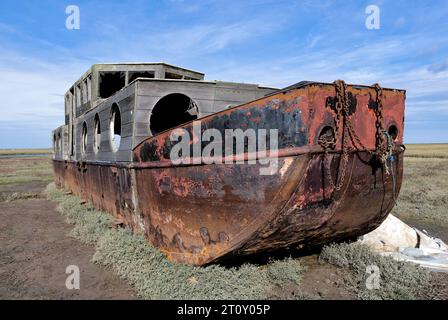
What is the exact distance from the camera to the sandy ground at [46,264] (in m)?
4.14

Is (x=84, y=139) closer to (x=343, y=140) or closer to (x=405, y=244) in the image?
(x=343, y=140)

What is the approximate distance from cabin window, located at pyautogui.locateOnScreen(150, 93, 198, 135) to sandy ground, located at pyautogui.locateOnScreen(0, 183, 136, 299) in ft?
11.0

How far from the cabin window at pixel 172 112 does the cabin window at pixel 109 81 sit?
116cm

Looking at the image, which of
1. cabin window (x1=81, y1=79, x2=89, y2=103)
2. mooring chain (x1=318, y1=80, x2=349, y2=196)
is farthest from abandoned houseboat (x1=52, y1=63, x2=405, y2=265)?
cabin window (x1=81, y1=79, x2=89, y2=103)

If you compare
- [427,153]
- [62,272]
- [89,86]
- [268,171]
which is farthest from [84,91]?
[427,153]

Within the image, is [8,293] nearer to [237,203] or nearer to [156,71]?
[237,203]

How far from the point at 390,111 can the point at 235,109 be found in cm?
205

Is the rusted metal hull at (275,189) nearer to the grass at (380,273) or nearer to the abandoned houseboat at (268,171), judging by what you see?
the abandoned houseboat at (268,171)

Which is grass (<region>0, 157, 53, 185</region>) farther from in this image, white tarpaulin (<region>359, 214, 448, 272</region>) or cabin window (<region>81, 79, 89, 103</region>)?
white tarpaulin (<region>359, 214, 448, 272</region>)

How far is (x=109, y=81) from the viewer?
8.98 metres

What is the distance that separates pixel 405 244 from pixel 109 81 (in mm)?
7618
